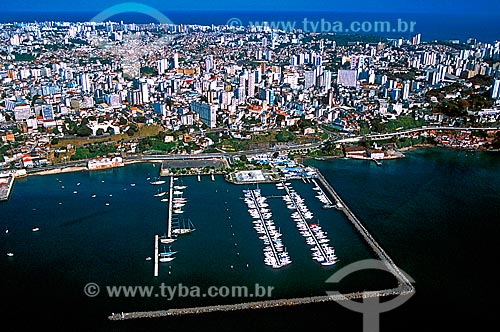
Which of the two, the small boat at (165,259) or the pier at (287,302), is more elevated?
the small boat at (165,259)

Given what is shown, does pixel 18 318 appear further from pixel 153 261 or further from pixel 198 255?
pixel 198 255

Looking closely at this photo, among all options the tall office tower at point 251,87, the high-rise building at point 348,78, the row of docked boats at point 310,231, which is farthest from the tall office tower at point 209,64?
the row of docked boats at point 310,231

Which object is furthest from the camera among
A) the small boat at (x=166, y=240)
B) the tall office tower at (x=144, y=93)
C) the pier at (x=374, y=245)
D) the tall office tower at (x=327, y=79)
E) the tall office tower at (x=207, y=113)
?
the tall office tower at (x=327, y=79)

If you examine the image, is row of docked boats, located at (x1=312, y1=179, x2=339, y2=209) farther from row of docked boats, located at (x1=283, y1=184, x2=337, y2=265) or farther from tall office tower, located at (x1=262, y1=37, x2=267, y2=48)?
tall office tower, located at (x1=262, y1=37, x2=267, y2=48)

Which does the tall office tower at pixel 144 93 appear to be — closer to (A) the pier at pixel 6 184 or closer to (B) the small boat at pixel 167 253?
(A) the pier at pixel 6 184

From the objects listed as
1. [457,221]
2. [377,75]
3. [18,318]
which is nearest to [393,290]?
[457,221]

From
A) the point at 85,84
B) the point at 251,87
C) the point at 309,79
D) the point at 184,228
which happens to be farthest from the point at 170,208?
the point at 309,79

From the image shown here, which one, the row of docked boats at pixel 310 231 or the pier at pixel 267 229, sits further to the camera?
Answer: the row of docked boats at pixel 310 231
